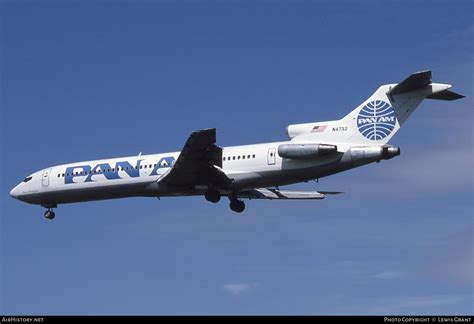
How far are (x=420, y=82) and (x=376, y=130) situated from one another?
3.18 metres

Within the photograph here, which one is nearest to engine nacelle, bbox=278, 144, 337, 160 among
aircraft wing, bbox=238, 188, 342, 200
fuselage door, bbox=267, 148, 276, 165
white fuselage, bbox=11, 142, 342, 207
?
white fuselage, bbox=11, 142, 342, 207

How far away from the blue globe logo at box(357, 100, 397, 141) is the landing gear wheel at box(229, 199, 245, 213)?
9182mm

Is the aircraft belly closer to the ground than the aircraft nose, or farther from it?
closer to the ground

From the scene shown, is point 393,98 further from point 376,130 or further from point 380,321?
point 380,321

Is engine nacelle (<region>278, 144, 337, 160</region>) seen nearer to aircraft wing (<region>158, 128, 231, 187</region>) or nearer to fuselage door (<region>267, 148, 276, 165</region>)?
fuselage door (<region>267, 148, 276, 165</region>)

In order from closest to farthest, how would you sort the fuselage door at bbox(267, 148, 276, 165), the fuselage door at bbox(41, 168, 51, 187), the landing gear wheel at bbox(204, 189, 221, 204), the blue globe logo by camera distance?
the blue globe logo
the fuselage door at bbox(267, 148, 276, 165)
the landing gear wheel at bbox(204, 189, 221, 204)
the fuselage door at bbox(41, 168, 51, 187)

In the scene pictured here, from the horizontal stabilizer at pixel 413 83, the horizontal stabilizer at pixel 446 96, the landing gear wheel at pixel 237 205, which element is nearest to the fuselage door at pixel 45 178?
the landing gear wheel at pixel 237 205

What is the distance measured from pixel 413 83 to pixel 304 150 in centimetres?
598

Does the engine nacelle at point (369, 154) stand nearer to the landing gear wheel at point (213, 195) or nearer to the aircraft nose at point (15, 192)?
the landing gear wheel at point (213, 195)

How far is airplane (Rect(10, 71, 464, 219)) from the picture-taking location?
40312mm

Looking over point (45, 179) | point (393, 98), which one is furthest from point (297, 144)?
point (45, 179)

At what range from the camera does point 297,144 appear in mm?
41125

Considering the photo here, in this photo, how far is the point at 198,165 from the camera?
1693 inches

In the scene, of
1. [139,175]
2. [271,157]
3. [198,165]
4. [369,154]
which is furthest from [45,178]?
[369,154]
